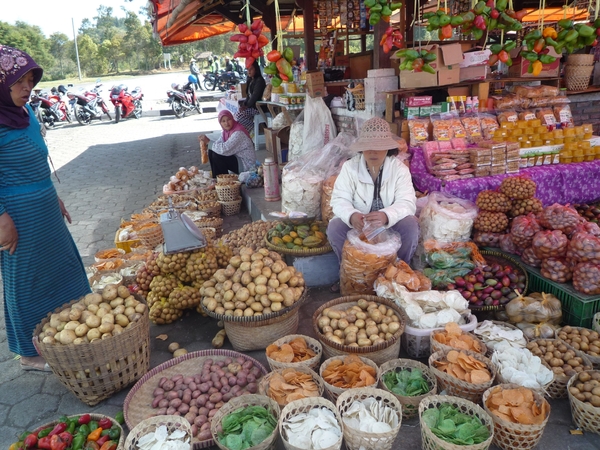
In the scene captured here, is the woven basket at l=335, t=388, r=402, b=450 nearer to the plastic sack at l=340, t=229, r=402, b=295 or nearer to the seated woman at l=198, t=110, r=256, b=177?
the plastic sack at l=340, t=229, r=402, b=295

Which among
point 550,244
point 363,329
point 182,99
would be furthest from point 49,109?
point 550,244

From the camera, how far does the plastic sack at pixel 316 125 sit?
502 cm

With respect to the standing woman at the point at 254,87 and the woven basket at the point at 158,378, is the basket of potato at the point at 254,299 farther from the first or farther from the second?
the standing woman at the point at 254,87

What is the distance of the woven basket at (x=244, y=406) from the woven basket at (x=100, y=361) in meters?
0.69

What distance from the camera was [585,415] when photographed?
204cm

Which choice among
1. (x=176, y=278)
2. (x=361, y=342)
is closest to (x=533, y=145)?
(x=361, y=342)

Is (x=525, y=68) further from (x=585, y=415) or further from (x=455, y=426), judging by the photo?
(x=455, y=426)

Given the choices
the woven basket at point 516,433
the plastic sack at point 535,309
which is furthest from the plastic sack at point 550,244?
the woven basket at point 516,433

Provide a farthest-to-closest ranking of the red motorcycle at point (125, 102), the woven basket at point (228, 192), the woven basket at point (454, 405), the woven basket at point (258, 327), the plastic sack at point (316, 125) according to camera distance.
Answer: the red motorcycle at point (125, 102)
the woven basket at point (228, 192)
the plastic sack at point (316, 125)
the woven basket at point (258, 327)
the woven basket at point (454, 405)

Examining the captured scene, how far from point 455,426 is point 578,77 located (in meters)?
4.44

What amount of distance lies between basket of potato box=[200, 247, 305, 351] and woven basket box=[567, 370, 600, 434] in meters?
1.54

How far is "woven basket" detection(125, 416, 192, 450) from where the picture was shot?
1922 mm

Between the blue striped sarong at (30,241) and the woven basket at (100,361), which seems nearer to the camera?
the woven basket at (100,361)

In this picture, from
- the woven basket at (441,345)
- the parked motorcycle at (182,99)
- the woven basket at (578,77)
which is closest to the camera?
the woven basket at (441,345)
